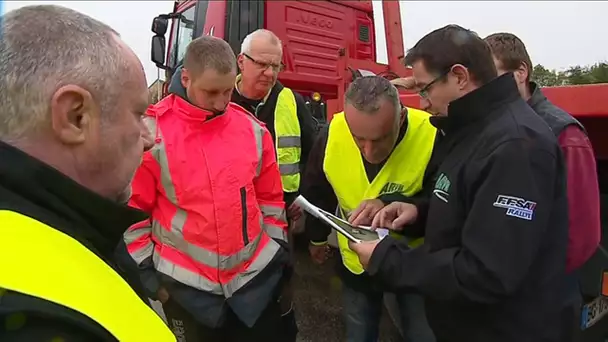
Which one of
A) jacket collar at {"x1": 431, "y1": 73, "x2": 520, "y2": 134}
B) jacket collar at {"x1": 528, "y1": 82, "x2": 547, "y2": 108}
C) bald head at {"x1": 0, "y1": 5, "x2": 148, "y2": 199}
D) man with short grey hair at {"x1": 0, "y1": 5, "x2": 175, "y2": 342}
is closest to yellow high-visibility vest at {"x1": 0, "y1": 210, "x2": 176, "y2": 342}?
man with short grey hair at {"x1": 0, "y1": 5, "x2": 175, "y2": 342}

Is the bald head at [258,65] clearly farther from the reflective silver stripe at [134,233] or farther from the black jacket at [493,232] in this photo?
the black jacket at [493,232]

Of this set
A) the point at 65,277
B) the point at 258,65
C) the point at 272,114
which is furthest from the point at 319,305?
the point at 65,277

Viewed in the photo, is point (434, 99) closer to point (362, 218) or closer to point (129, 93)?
point (362, 218)

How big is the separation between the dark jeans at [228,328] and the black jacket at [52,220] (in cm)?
126

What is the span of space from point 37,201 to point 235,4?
4.52 metres

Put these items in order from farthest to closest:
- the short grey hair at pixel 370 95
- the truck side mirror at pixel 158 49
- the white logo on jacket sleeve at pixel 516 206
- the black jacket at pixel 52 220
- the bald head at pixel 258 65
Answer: the truck side mirror at pixel 158 49, the bald head at pixel 258 65, the short grey hair at pixel 370 95, the white logo on jacket sleeve at pixel 516 206, the black jacket at pixel 52 220

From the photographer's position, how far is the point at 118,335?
2.35 feet

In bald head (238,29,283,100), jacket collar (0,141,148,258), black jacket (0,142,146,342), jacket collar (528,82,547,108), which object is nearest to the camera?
black jacket (0,142,146,342)

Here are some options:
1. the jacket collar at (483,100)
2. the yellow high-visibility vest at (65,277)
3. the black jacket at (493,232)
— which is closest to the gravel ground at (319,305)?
the black jacket at (493,232)

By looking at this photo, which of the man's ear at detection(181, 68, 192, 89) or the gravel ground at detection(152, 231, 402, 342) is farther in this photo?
the gravel ground at detection(152, 231, 402, 342)

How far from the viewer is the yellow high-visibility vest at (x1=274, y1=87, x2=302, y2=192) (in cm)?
297

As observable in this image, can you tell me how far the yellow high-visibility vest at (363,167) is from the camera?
2227 mm

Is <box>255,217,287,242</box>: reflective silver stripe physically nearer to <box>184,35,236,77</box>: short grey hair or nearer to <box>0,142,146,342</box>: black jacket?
<box>184,35,236,77</box>: short grey hair

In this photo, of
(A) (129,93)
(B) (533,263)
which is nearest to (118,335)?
(A) (129,93)
